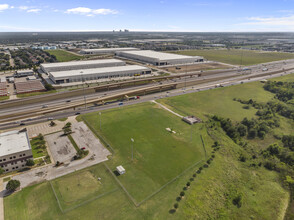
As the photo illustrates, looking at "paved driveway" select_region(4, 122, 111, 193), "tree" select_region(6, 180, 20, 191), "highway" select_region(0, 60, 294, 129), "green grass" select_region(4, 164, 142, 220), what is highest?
"highway" select_region(0, 60, 294, 129)

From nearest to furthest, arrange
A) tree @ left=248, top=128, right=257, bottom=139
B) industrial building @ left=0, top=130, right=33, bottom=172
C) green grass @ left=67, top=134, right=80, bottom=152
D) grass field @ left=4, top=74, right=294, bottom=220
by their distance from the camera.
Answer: grass field @ left=4, top=74, right=294, bottom=220, industrial building @ left=0, top=130, right=33, bottom=172, green grass @ left=67, top=134, right=80, bottom=152, tree @ left=248, top=128, right=257, bottom=139

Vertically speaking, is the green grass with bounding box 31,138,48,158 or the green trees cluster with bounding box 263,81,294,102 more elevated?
the green trees cluster with bounding box 263,81,294,102

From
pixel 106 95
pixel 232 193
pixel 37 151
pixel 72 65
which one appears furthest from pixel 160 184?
pixel 72 65

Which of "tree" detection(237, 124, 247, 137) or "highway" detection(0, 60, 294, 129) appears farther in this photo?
"highway" detection(0, 60, 294, 129)

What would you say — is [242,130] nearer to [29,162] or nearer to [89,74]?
[29,162]

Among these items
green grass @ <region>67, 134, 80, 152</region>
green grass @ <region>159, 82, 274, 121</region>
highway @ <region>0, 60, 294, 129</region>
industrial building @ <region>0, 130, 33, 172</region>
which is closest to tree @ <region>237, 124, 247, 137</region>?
green grass @ <region>159, 82, 274, 121</region>

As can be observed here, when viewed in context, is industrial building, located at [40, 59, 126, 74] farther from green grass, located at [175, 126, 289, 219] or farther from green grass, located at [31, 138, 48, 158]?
green grass, located at [175, 126, 289, 219]

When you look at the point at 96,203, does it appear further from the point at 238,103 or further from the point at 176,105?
the point at 238,103
